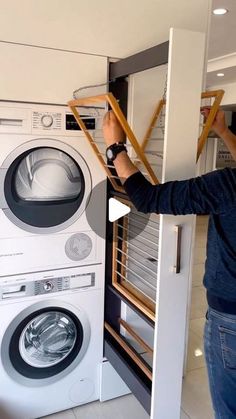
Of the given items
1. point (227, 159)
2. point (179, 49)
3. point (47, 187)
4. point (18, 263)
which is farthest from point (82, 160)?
point (227, 159)

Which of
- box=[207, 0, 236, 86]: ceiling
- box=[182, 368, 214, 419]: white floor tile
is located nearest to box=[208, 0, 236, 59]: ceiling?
box=[207, 0, 236, 86]: ceiling

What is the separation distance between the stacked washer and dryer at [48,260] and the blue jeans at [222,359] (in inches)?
34.6

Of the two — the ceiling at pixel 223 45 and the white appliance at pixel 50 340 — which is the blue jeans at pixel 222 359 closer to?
the white appliance at pixel 50 340

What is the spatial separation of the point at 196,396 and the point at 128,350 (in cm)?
75

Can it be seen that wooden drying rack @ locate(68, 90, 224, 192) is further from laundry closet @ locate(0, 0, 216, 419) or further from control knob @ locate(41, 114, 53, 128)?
control knob @ locate(41, 114, 53, 128)

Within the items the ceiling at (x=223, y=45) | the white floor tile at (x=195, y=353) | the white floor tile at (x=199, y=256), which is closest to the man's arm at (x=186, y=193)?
the white floor tile at (x=195, y=353)

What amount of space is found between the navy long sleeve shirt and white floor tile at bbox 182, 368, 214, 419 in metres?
1.23

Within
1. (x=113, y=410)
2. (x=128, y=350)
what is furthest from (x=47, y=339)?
(x=113, y=410)

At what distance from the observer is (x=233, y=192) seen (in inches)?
45.7

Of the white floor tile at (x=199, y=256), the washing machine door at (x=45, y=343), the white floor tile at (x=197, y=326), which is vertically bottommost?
the white floor tile at (x=197, y=326)

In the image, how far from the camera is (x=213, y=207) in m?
1.20

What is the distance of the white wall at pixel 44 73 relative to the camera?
5.73 feet

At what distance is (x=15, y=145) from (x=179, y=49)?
0.96m

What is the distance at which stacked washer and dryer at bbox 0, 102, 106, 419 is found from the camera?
1868 mm
